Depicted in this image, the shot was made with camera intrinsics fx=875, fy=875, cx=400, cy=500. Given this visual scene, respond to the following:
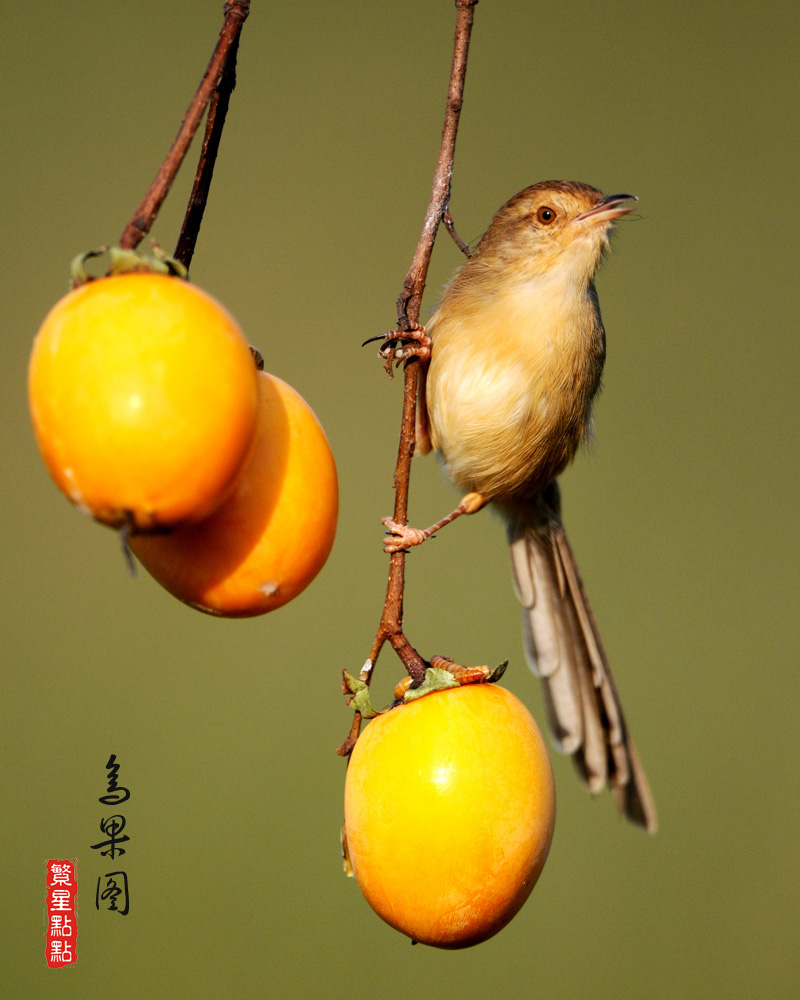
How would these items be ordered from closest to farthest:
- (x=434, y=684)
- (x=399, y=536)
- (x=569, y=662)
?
(x=434, y=684) < (x=399, y=536) < (x=569, y=662)

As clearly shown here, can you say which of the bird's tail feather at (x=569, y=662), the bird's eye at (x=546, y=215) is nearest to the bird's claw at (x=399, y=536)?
the bird's eye at (x=546, y=215)

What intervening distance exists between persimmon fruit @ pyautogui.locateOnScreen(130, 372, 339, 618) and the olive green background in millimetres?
1485

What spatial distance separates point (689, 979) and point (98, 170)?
205 inches

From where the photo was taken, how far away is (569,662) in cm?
288

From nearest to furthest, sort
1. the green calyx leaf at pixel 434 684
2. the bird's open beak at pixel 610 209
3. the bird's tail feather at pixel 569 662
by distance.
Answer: the green calyx leaf at pixel 434 684 < the bird's open beak at pixel 610 209 < the bird's tail feather at pixel 569 662

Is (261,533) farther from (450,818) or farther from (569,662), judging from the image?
(569,662)

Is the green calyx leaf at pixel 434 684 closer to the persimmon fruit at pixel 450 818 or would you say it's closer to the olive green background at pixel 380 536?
the persimmon fruit at pixel 450 818

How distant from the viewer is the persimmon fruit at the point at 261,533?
3.97 ft

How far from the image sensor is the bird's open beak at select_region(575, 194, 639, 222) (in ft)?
7.18

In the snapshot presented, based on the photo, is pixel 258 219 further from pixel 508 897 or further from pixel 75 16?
pixel 508 897

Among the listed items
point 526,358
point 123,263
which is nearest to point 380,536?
point 526,358

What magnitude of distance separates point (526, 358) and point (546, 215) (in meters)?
0.39

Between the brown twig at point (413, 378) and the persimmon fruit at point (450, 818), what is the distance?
0.12 m

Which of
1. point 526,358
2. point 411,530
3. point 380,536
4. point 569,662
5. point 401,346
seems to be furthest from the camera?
point 380,536
